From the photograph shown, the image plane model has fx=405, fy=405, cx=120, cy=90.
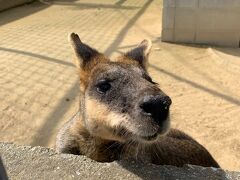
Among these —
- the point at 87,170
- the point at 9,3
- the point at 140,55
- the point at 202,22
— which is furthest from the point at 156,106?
the point at 9,3

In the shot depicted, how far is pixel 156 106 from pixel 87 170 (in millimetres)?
670

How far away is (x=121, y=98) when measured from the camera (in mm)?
2701

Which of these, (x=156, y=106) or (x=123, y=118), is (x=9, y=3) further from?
(x=156, y=106)

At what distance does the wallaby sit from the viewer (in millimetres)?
2393

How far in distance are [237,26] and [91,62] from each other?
17.8ft

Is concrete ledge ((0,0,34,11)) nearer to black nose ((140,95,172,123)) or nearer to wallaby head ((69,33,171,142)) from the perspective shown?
wallaby head ((69,33,171,142))

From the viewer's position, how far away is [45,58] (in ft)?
24.3

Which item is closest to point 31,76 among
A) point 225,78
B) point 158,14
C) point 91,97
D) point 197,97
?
point 197,97

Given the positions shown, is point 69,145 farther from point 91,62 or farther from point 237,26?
point 237,26

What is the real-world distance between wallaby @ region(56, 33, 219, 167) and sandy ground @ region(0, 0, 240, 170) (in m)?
1.64

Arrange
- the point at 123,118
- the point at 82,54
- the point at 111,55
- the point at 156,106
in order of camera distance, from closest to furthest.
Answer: the point at 156,106
the point at 123,118
the point at 82,54
the point at 111,55

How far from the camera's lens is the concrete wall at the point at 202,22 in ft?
26.3

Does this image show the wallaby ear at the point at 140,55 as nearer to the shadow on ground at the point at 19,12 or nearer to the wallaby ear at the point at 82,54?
the wallaby ear at the point at 82,54

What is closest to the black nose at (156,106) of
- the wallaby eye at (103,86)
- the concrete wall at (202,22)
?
the wallaby eye at (103,86)
